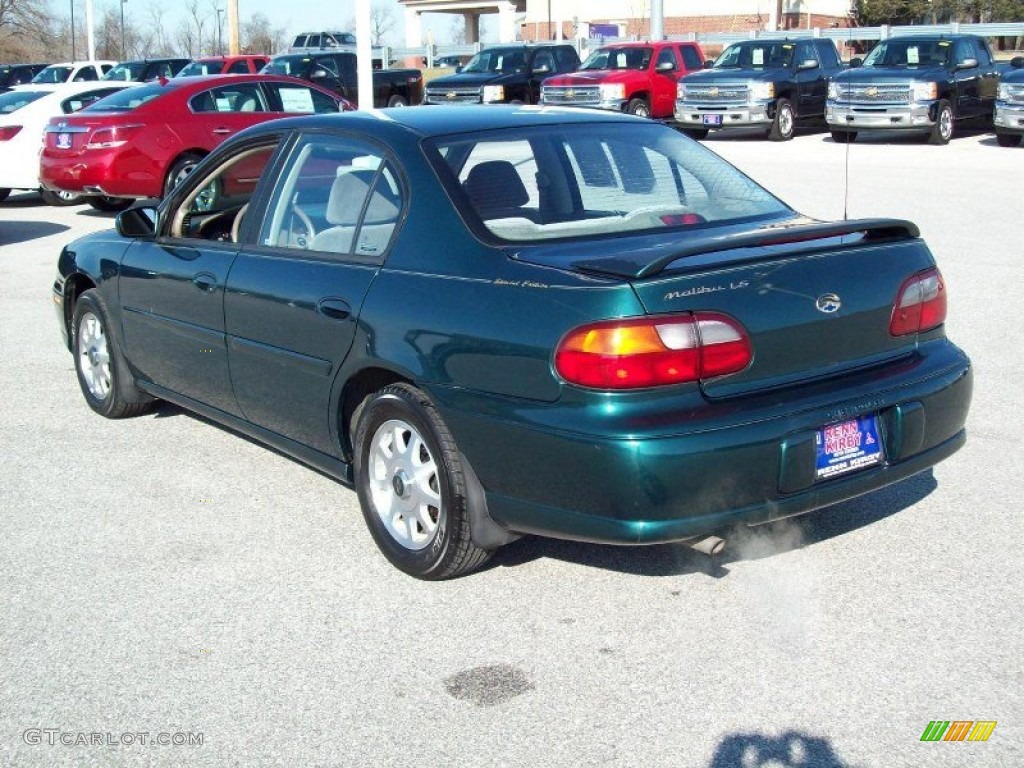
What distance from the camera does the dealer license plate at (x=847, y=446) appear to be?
4.26m

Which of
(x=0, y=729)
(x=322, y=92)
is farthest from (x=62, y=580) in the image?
(x=322, y=92)

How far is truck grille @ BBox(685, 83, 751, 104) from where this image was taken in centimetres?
2502

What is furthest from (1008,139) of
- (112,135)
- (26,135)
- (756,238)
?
(756,238)

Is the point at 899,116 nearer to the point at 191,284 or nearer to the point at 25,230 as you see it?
the point at 25,230

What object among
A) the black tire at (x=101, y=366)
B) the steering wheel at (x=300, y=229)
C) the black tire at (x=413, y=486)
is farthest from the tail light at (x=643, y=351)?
the black tire at (x=101, y=366)

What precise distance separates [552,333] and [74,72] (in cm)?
2992

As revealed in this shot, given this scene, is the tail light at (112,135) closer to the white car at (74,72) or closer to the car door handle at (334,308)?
the car door handle at (334,308)

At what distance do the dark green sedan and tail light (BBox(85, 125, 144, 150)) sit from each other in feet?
32.5

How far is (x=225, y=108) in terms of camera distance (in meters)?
16.2

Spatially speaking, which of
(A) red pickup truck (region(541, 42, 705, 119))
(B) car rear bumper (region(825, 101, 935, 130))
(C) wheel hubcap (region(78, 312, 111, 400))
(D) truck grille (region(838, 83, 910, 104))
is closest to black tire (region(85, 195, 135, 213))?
(C) wheel hubcap (region(78, 312, 111, 400))

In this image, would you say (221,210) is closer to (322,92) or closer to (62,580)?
(62,580)

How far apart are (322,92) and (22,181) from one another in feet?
13.6

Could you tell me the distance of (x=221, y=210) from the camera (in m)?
6.54

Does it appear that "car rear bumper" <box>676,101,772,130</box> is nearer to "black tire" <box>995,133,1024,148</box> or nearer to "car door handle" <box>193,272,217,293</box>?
"black tire" <box>995,133,1024,148</box>
